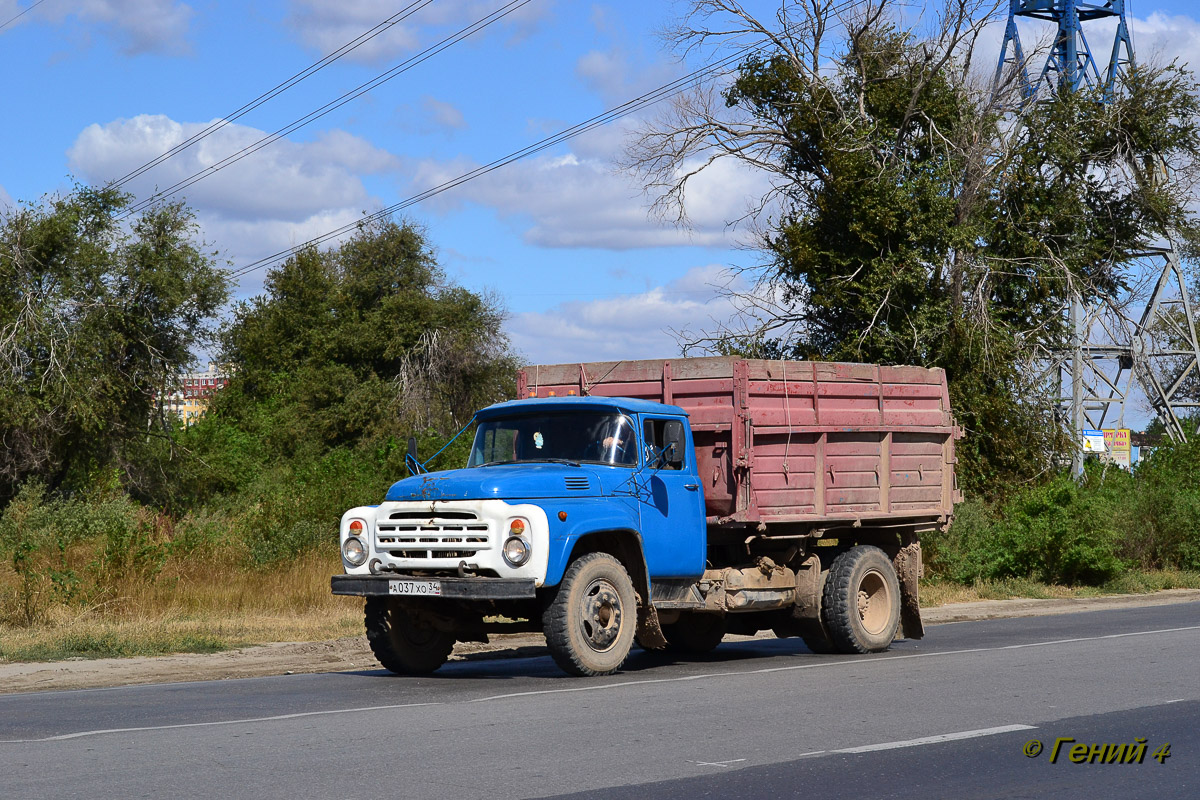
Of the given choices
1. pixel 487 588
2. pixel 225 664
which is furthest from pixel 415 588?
pixel 225 664

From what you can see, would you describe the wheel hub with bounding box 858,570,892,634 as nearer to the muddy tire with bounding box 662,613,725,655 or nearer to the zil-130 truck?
the zil-130 truck

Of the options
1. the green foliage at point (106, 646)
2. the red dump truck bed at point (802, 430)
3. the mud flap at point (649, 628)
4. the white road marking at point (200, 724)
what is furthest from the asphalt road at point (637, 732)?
the green foliage at point (106, 646)

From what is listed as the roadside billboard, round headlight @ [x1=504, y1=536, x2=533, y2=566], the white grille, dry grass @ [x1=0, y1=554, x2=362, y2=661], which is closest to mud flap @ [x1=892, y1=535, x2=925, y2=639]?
round headlight @ [x1=504, y1=536, x2=533, y2=566]

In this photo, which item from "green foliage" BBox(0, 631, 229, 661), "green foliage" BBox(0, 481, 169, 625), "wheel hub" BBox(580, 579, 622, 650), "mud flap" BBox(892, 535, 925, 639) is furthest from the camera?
"green foliage" BBox(0, 481, 169, 625)

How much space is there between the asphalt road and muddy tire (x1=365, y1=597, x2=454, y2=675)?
0.29 metres

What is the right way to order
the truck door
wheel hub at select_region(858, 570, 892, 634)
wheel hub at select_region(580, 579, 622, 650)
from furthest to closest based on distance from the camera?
1. wheel hub at select_region(858, 570, 892, 634)
2. the truck door
3. wheel hub at select_region(580, 579, 622, 650)

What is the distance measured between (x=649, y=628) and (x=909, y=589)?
425 centimetres

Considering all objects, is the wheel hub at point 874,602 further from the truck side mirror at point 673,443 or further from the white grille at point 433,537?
the white grille at point 433,537

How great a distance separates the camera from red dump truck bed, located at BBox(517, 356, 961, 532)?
12.9 metres

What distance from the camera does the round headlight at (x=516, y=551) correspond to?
10695 millimetres

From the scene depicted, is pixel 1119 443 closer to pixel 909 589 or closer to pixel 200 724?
pixel 909 589

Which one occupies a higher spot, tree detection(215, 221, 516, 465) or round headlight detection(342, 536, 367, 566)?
tree detection(215, 221, 516, 465)

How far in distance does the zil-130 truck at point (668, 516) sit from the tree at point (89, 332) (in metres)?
15.3

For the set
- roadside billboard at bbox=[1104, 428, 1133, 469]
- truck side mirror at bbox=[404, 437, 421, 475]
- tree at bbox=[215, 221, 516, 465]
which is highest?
tree at bbox=[215, 221, 516, 465]
